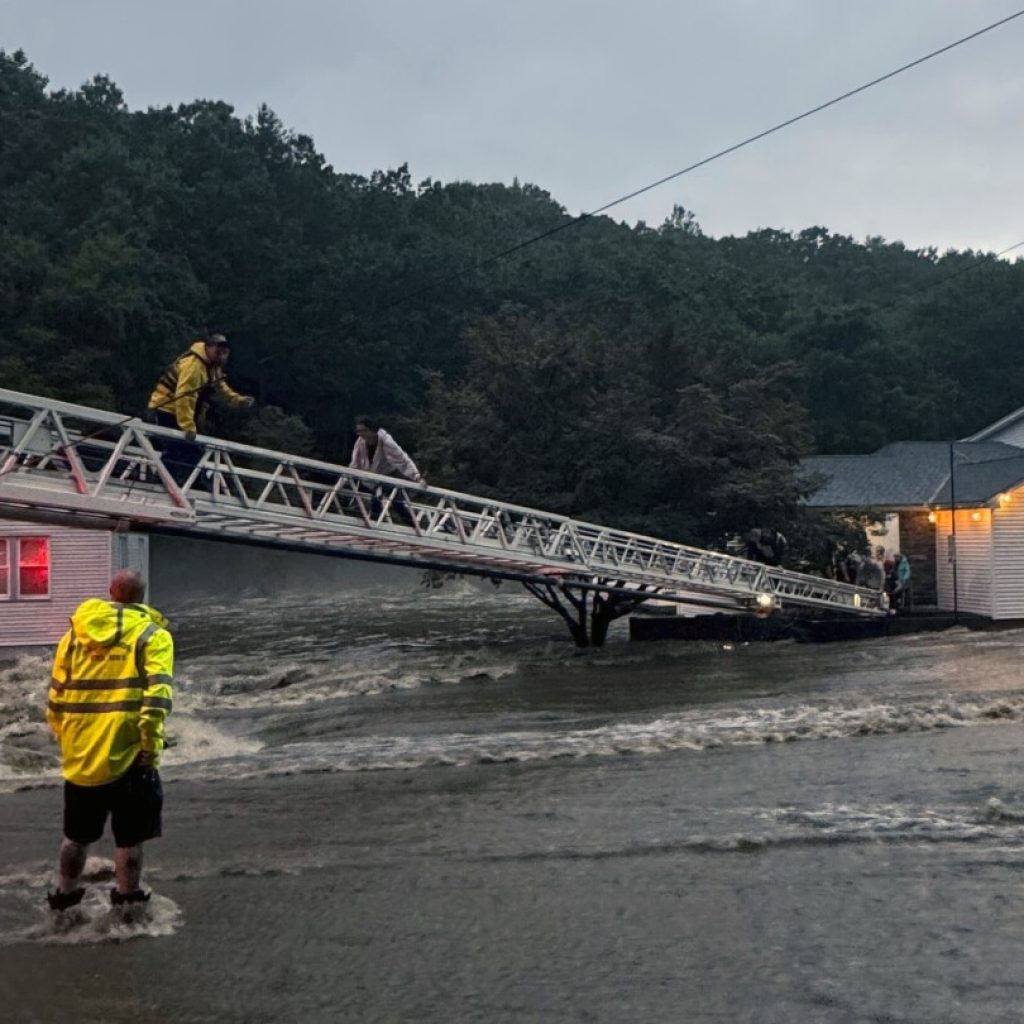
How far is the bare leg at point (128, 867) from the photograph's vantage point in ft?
19.9

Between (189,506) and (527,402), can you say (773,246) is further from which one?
(189,506)

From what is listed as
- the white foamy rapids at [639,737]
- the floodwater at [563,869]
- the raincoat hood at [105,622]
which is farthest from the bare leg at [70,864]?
the white foamy rapids at [639,737]

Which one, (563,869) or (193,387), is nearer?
(563,869)

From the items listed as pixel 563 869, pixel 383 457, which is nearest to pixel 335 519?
pixel 383 457

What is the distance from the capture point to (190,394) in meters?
13.0

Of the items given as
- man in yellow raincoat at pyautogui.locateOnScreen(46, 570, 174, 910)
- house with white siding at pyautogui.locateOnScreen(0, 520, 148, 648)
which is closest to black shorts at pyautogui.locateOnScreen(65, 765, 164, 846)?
man in yellow raincoat at pyautogui.locateOnScreen(46, 570, 174, 910)

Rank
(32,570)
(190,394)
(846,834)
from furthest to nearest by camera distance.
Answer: (32,570) → (190,394) → (846,834)

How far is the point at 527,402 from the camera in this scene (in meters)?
26.8

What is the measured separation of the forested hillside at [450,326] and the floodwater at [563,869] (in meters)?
11.9

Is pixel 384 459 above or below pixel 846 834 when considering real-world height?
above

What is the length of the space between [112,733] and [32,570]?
60.5 feet

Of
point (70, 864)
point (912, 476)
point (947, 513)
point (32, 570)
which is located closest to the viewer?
point (70, 864)

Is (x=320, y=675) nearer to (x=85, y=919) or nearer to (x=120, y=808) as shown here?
(x=85, y=919)

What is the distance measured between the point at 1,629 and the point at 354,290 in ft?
113
